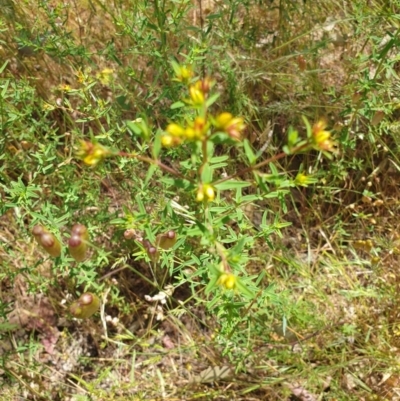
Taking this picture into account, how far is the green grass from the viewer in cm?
243

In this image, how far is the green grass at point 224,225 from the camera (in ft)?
7.96

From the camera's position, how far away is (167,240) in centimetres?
178

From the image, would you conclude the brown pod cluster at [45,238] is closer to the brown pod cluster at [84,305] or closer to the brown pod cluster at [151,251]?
the brown pod cluster at [84,305]

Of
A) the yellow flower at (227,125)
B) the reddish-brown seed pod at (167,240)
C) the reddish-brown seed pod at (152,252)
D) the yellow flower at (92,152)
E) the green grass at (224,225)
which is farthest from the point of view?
the green grass at (224,225)

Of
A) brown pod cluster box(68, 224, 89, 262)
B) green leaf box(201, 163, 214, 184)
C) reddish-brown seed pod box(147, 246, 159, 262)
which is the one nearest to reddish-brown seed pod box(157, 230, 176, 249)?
reddish-brown seed pod box(147, 246, 159, 262)

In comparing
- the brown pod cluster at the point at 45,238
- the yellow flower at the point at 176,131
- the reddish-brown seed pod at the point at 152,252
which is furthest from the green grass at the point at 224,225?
the yellow flower at the point at 176,131

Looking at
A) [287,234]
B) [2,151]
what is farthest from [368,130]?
[2,151]

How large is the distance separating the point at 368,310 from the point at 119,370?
4.57ft

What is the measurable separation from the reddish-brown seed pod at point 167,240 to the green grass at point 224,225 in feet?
1.46

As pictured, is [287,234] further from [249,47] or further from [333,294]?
[249,47]

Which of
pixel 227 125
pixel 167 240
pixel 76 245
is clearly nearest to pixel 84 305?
pixel 76 245

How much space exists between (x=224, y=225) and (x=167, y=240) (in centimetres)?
66

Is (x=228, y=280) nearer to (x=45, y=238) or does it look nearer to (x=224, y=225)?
(x=45, y=238)

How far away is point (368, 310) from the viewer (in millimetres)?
2713
